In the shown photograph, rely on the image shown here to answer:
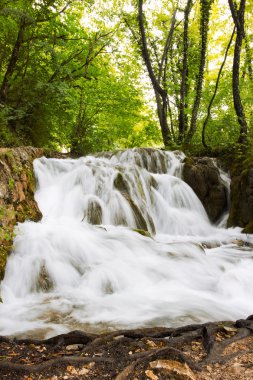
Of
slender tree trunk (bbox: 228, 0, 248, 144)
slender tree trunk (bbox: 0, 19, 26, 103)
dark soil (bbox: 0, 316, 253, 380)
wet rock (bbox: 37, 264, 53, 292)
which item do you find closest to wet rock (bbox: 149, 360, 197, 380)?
dark soil (bbox: 0, 316, 253, 380)

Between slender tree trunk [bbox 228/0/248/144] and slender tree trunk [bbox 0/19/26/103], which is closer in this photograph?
slender tree trunk [bbox 0/19/26/103]

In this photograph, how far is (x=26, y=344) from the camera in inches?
112

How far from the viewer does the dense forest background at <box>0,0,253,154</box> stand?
9.88 metres

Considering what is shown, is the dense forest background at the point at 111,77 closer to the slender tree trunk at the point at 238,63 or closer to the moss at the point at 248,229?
the slender tree trunk at the point at 238,63

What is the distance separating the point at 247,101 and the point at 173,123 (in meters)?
5.04

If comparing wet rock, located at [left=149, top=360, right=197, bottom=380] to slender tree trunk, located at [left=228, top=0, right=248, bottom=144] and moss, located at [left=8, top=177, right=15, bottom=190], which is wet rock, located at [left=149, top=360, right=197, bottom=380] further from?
slender tree trunk, located at [left=228, top=0, right=248, bottom=144]

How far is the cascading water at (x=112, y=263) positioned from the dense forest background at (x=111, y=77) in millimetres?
2570

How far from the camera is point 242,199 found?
29.9 feet

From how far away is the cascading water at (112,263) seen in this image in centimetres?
388

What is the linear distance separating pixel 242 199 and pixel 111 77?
929cm

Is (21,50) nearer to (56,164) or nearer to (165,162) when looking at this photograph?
(56,164)

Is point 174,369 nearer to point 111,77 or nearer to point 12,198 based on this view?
point 12,198

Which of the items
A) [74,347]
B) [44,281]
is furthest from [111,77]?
[74,347]

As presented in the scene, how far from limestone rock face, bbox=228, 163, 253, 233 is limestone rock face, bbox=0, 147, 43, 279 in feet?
18.5
